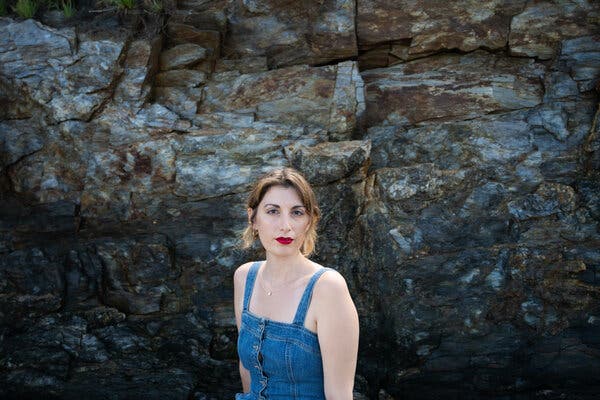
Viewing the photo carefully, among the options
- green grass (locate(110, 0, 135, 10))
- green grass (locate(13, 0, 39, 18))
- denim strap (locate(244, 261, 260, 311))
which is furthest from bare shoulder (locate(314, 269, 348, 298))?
green grass (locate(13, 0, 39, 18))

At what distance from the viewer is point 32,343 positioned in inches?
186

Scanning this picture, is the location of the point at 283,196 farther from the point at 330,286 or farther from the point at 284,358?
the point at 284,358

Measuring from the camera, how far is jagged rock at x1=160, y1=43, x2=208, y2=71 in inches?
203

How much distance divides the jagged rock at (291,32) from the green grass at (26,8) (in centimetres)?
144

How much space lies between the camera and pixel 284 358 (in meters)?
2.73

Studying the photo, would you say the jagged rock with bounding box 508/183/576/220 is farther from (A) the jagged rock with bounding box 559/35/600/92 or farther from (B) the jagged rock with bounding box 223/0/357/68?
(B) the jagged rock with bounding box 223/0/357/68

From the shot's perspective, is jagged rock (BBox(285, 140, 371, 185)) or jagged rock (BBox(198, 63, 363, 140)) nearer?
jagged rock (BBox(285, 140, 371, 185))

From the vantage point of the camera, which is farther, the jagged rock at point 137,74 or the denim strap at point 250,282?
the jagged rock at point 137,74

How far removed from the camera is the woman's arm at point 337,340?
8.59ft

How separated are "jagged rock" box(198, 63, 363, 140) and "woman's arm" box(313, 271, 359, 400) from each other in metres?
2.42

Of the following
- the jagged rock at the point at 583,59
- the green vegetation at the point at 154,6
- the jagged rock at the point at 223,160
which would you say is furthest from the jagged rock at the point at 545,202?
the green vegetation at the point at 154,6

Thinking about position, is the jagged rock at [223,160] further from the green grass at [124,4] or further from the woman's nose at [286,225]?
the woman's nose at [286,225]

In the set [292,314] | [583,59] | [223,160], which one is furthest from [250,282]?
[583,59]

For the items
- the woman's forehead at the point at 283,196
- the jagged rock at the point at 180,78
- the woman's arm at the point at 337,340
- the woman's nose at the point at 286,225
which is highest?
the jagged rock at the point at 180,78
